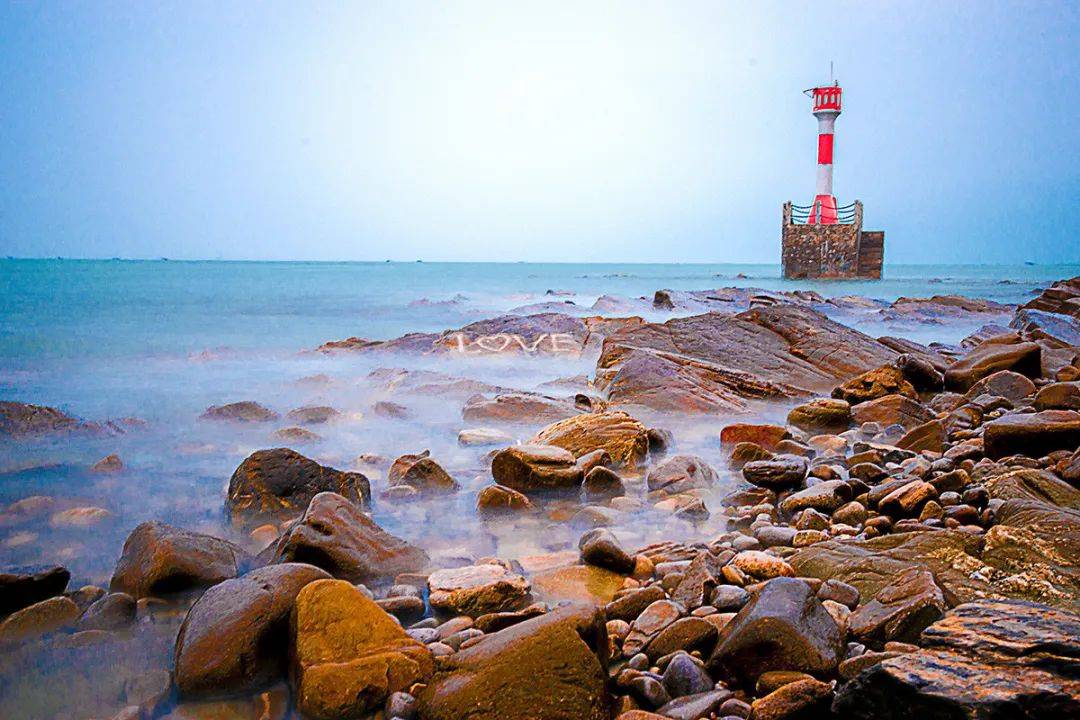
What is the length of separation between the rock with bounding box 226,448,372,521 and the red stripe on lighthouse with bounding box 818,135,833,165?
125 ft

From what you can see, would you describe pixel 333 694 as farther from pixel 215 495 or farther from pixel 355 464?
pixel 355 464

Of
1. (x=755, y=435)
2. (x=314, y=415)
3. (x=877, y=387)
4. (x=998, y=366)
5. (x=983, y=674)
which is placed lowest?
(x=314, y=415)

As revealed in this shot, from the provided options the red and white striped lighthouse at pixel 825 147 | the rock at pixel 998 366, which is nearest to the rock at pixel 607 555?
the rock at pixel 998 366

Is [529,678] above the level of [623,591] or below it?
above

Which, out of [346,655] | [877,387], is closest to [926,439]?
[877,387]

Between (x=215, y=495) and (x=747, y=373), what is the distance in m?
5.55

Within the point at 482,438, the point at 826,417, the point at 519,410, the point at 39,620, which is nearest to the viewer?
the point at 39,620

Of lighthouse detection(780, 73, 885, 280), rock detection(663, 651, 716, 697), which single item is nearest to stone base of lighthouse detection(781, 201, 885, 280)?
lighthouse detection(780, 73, 885, 280)

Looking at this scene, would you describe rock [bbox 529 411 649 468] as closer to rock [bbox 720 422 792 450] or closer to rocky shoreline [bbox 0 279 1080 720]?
rocky shoreline [bbox 0 279 1080 720]

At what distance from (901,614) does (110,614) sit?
Answer: 2.80 m

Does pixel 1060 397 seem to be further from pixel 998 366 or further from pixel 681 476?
pixel 681 476

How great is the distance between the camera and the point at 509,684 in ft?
6.22

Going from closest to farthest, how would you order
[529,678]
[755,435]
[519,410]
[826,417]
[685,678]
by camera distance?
[529,678]
[685,678]
[755,435]
[826,417]
[519,410]

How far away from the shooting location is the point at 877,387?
21.6 ft
